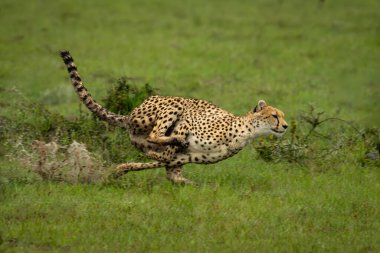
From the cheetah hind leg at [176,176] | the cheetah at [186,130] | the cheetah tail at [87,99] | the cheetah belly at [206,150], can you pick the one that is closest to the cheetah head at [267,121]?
the cheetah at [186,130]

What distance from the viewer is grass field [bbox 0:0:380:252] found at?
7824 millimetres

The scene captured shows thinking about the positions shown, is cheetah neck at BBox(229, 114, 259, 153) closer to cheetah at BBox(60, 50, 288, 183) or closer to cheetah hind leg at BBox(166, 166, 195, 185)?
cheetah at BBox(60, 50, 288, 183)

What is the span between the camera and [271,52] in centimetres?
1856

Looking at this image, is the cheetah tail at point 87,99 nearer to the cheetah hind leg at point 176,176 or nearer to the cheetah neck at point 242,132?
the cheetah hind leg at point 176,176

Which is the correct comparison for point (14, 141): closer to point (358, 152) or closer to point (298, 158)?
point (298, 158)

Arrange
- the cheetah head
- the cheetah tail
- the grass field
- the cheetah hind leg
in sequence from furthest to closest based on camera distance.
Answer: the cheetah tail
the cheetah head
the cheetah hind leg
the grass field

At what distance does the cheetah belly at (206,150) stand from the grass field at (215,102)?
28 centimetres

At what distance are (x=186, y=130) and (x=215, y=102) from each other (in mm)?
5491

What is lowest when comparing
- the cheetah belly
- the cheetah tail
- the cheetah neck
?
the cheetah belly

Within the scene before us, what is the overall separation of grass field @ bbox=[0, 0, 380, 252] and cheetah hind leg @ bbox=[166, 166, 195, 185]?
164mm

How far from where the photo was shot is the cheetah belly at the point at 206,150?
9.43 metres

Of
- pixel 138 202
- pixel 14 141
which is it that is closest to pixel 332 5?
pixel 14 141

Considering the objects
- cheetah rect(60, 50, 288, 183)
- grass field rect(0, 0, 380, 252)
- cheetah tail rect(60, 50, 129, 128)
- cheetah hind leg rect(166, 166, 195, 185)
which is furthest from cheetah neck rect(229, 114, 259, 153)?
cheetah tail rect(60, 50, 129, 128)

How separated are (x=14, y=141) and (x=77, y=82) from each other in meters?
1.32
